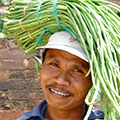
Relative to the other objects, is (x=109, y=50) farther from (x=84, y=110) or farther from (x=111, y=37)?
(x=84, y=110)

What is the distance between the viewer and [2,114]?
9.18 feet

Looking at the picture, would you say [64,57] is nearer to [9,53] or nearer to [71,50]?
[71,50]

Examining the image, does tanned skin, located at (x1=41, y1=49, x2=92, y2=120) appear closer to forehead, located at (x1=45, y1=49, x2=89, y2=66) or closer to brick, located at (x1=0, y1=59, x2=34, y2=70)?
forehead, located at (x1=45, y1=49, x2=89, y2=66)

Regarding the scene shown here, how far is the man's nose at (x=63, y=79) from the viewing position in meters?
1.77

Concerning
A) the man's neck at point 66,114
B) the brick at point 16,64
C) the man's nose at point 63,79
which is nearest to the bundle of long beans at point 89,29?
the man's nose at point 63,79

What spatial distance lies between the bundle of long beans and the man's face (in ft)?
0.50

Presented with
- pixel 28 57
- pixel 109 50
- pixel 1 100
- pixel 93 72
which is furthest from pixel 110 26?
pixel 1 100

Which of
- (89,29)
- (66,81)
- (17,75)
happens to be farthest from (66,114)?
(17,75)

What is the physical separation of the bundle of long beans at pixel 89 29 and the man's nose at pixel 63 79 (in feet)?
0.60

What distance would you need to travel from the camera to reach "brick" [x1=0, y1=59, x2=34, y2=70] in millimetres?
2857

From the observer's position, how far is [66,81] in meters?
1.78

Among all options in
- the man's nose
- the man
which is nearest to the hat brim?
the man

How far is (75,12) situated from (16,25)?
45cm

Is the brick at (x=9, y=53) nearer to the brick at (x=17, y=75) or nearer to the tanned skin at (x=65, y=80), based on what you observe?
the brick at (x=17, y=75)
